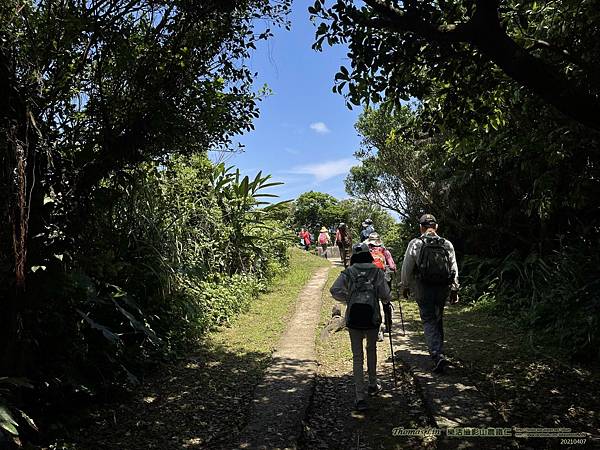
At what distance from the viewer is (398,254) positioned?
1623 centimetres

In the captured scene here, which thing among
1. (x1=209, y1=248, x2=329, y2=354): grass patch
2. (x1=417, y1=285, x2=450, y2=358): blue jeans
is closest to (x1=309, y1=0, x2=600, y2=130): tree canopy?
(x1=417, y1=285, x2=450, y2=358): blue jeans

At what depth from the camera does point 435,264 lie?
16.9ft

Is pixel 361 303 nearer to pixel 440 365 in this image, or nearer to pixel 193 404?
pixel 440 365

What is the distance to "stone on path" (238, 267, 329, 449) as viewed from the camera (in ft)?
12.5

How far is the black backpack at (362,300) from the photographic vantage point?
4.35 m

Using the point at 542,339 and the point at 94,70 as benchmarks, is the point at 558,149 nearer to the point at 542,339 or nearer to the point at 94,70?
the point at 542,339

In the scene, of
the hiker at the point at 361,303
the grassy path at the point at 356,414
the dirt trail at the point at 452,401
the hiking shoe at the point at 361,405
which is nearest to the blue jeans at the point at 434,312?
the dirt trail at the point at 452,401

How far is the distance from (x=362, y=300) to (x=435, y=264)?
48.6 inches

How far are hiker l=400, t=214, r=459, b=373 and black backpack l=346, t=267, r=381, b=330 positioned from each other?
3.10 ft

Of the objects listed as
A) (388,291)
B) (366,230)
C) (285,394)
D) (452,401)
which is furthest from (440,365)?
(366,230)

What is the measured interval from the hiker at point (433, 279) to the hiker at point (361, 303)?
84cm

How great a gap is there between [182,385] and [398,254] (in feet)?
39.7

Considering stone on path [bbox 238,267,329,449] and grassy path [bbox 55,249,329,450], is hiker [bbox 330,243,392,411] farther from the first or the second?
grassy path [bbox 55,249,329,450]

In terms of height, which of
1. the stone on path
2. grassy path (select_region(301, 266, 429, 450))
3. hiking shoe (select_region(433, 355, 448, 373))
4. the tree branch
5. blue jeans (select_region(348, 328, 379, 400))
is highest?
the tree branch
